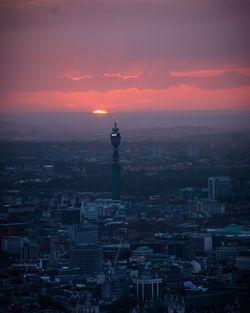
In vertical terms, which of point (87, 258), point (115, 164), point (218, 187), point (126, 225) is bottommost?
point (87, 258)

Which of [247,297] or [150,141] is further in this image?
[150,141]

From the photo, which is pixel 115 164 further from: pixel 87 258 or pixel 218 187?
pixel 87 258

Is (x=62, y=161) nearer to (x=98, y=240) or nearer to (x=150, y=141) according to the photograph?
(x=150, y=141)

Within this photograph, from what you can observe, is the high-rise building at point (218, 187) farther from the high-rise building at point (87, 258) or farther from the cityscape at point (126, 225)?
the high-rise building at point (87, 258)

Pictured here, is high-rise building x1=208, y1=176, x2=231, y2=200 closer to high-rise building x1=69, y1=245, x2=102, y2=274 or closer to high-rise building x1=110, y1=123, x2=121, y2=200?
high-rise building x1=110, y1=123, x2=121, y2=200

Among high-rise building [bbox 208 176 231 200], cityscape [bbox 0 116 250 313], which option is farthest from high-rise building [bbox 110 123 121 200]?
high-rise building [bbox 208 176 231 200]

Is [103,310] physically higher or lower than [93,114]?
lower

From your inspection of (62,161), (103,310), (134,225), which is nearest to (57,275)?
(103,310)

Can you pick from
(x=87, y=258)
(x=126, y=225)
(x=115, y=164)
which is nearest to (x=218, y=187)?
(x=115, y=164)
